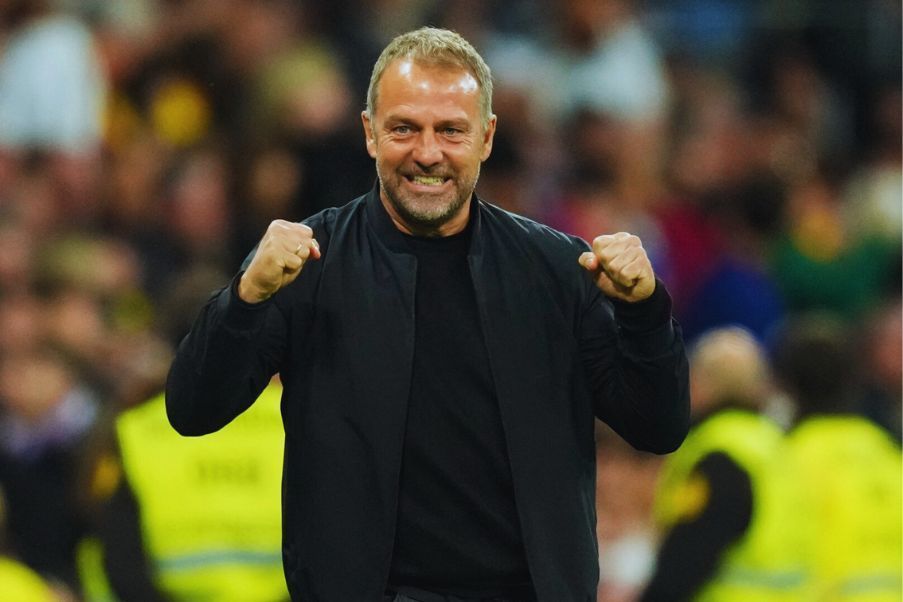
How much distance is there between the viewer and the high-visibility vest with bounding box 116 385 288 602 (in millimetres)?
6094

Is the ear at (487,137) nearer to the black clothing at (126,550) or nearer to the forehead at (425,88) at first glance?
the forehead at (425,88)

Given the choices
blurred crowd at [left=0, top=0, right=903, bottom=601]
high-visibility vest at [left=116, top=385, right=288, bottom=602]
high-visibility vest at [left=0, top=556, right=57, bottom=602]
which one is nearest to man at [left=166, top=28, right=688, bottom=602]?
high-visibility vest at [left=116, top=385, right=288, bottom=602]

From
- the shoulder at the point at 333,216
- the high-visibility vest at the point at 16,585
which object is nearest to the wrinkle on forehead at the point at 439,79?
the shoulder at the point at 333,216

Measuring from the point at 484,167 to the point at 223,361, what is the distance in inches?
220

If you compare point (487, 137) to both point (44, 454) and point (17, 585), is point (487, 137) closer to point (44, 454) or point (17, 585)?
point (17, 585)

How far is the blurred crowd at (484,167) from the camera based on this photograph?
27.1 feet

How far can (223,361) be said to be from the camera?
391 cm

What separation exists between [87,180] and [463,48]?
5534 millimetres

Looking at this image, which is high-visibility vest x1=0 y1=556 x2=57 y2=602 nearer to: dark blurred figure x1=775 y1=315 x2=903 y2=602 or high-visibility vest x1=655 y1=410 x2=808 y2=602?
high-visibility vest x1=655 y1=410 x2=808 y2=602

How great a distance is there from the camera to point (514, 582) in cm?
407

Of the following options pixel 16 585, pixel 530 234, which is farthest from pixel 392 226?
pixel 16 585

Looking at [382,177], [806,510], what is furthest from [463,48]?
[806,510]

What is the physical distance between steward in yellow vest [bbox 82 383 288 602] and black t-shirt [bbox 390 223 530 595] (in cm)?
210

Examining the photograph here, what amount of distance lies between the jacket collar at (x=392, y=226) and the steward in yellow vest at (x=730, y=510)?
8.09 feet
